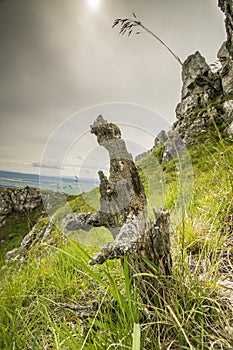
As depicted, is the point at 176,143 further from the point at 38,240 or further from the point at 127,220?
the point at 38,240

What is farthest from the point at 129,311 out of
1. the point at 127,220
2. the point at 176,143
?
the point at 176,143

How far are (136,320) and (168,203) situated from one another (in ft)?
9.83

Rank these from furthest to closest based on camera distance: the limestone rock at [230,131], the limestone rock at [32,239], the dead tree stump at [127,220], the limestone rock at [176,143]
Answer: the limestone rock at [230,131], the limestone rock at [32,239], the limestone rock at [176,143], the dead tree stump at [127,220]

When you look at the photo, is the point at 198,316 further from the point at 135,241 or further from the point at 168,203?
the point at 168,203

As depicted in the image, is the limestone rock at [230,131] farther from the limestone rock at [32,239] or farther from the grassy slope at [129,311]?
the limestone rock at [32,239]

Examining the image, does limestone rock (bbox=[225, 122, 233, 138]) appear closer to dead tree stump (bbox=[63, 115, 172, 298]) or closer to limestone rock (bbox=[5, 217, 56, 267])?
dead tree stump (bbox=[63, 115, 172, 298])

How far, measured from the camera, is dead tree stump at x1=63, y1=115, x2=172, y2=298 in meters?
1.69

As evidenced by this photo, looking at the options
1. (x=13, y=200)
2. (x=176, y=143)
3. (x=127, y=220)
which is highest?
(x=13, y=200)

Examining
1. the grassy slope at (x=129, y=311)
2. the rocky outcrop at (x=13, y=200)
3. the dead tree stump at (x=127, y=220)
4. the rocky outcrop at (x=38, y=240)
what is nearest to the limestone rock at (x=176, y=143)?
the dead tree stump at (x=127, y=220)

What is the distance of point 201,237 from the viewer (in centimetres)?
268

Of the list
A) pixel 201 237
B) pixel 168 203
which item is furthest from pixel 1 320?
pixel 168 203

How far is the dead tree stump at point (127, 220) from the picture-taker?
1.69m

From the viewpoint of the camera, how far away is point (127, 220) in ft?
6.14

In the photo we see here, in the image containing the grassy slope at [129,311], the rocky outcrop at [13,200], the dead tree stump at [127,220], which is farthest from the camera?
the rocky outcrop at [13,200]
